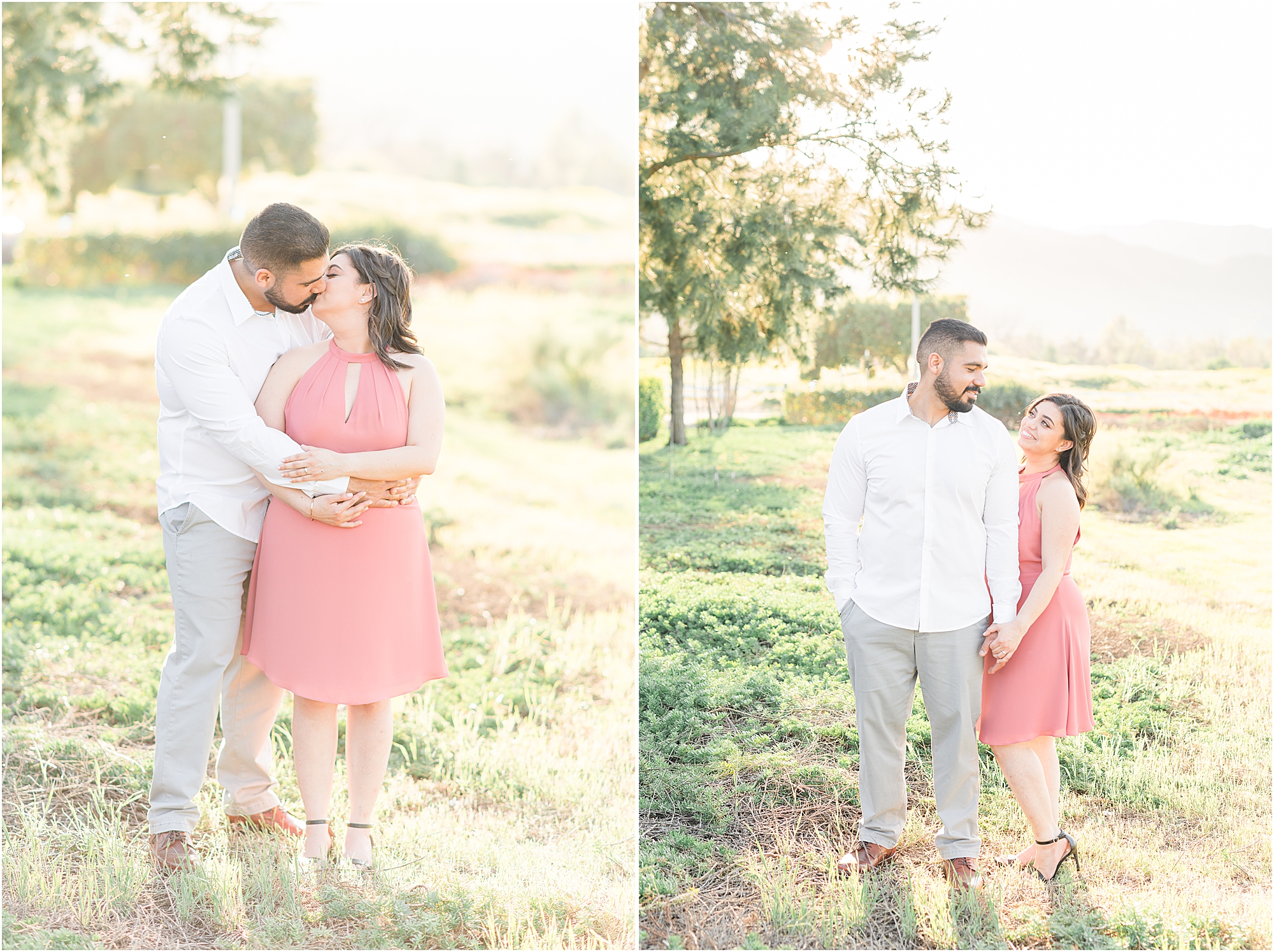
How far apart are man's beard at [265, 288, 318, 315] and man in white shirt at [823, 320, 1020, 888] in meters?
1.77

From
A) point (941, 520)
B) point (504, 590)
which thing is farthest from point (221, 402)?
point (504, 590)

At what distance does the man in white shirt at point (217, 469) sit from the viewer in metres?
2.98

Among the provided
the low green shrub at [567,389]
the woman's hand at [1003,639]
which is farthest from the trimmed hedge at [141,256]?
the woman's hand at [1003,639]

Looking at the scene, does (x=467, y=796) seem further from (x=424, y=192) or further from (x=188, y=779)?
(x=424, y=192)

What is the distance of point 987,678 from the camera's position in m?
3.08

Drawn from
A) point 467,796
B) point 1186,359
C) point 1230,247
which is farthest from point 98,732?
point 1230,247

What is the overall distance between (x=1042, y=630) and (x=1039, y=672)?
134mm

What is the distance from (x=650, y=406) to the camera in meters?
5.39

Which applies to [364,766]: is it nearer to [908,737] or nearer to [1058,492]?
[908,737]

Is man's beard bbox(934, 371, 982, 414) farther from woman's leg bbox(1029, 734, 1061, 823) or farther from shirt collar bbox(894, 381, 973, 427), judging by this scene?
woman's leg bbox(1029, 734, 1061, 823)

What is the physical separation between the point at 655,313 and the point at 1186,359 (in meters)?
2.65

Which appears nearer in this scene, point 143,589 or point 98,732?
point 98,732


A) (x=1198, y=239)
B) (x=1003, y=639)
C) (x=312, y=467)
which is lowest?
(x=1003, y=639)

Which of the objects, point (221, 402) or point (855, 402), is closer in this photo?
point (221, 402)
